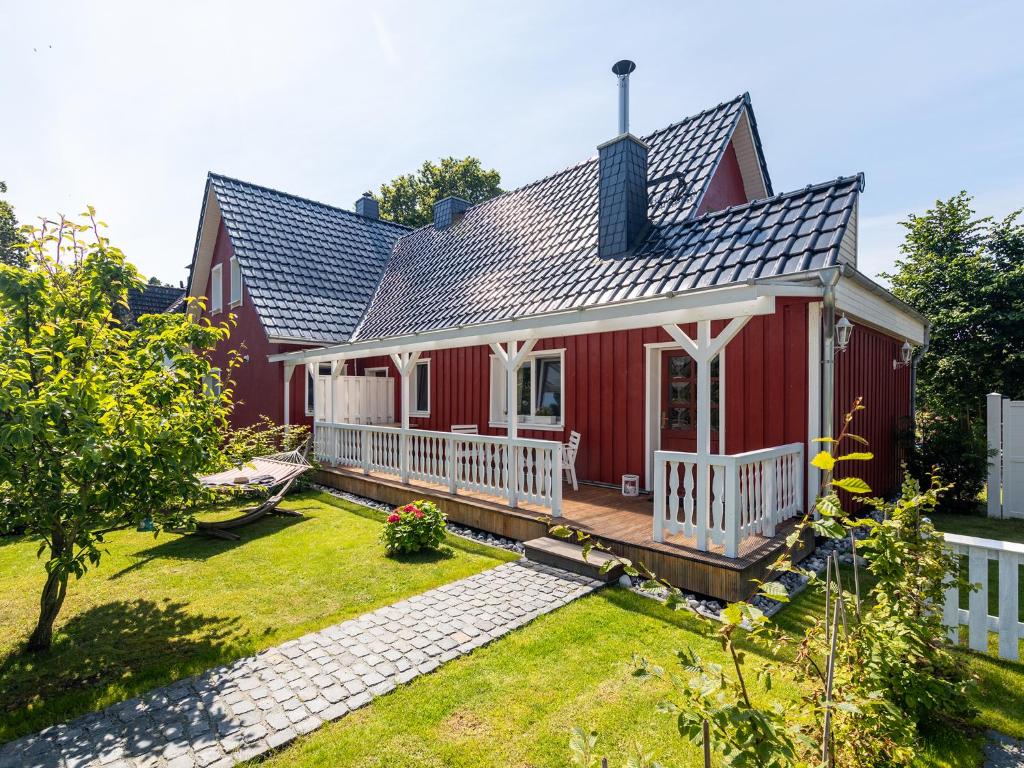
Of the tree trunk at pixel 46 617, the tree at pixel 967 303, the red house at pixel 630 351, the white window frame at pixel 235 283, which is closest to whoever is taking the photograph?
the tree trunk at pixel 46 617

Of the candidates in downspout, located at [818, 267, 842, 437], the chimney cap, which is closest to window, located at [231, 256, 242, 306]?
the chimney cap

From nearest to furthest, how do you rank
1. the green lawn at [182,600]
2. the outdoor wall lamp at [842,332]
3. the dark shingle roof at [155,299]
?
1. the green lawn at [182,600]
2. the outdoor wall lamp at [842,332]
3. the dark shingle roof at [155,299]

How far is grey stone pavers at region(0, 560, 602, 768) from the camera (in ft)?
8.93

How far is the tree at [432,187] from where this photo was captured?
31.3 meters

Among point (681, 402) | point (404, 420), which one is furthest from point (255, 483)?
point (681, 402)

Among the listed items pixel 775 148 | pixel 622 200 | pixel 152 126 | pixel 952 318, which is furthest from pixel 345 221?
pixel 952 318

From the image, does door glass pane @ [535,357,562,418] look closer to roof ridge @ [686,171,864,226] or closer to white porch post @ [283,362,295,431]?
roof ridge @ [686,171,864,226]

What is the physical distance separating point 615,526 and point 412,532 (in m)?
2.36

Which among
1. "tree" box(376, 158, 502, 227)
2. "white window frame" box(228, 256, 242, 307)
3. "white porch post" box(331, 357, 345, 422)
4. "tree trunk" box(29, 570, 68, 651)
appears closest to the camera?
"tree trunk" box(29, 570, 68, 651)

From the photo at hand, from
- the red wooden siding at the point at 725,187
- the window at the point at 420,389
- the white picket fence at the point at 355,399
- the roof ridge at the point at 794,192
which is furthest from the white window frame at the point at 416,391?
the red wooden siding at the point at 725,187

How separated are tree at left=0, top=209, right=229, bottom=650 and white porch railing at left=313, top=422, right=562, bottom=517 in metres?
3.56

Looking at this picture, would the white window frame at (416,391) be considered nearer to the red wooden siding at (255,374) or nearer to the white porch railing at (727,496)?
the red wooden siding at (255,374)

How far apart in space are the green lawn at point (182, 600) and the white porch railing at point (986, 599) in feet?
13.1

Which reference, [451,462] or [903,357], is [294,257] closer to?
[451,462]
